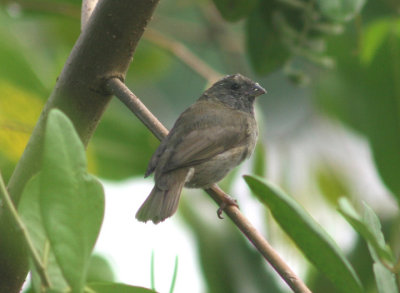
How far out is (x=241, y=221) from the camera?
205 cm

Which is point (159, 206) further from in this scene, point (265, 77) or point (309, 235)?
point (309, 235)

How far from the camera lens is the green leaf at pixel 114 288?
1.52 m

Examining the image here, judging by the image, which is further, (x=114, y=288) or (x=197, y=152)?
(x=197, y=152)

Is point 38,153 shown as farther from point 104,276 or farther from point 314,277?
point 314,277

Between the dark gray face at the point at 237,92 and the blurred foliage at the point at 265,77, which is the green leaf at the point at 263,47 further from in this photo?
the dark gray face at the point at 237,92

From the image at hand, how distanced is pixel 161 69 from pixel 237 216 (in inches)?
89.7

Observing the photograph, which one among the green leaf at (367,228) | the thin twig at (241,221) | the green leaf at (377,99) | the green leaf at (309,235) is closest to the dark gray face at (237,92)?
the green leaf at (377,99)

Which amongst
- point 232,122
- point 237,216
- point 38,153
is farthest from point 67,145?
point 232,122

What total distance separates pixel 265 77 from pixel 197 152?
1.77ft

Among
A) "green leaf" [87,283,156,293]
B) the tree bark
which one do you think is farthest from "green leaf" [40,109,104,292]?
the tree bark

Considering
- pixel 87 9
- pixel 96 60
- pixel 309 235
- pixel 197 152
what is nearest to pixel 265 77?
pixel 197 152

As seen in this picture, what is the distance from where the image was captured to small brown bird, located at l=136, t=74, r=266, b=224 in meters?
3.16

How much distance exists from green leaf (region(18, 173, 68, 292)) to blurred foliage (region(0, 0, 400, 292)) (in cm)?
134

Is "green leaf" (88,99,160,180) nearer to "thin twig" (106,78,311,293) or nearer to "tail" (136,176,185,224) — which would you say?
"tail" (136,176,185,224)
